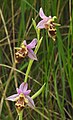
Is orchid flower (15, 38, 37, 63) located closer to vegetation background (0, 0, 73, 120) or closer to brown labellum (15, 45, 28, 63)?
brown labellum (15, 45, 28, 63)

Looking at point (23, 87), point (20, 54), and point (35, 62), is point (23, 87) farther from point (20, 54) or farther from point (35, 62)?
point (35, 62)

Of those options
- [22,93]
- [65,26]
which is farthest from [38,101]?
[22,93]

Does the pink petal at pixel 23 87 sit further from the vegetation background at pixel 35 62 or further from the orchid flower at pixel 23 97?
the vegetation background at pixel 35 62

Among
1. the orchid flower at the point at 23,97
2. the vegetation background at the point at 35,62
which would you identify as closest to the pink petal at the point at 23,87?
the orchid flower at the point at 23,97

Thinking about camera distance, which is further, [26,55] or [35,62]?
[35,62]

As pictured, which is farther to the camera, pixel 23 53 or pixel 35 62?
pixel 35 62

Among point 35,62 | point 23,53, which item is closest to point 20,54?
point 23,53

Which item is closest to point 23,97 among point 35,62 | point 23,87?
point 23,87

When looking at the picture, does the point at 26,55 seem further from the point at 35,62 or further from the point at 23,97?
the point at 35,62

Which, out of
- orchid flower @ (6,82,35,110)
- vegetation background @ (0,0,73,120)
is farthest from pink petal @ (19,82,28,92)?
vegetation background @ (0,0,73,120)

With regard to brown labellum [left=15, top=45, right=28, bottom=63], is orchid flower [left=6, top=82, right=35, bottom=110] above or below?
below

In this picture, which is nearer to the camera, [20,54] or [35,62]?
[20,54]

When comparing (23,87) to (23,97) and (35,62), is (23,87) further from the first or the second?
(35,62)

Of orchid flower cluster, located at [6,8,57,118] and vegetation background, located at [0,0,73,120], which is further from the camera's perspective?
vegetation background, located at [0,0,73,120]
